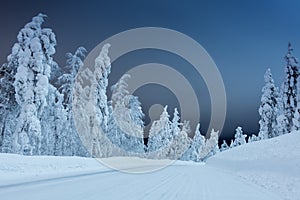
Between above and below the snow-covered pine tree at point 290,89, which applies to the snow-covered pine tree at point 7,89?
below

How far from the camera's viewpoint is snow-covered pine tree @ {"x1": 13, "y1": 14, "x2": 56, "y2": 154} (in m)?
25.4

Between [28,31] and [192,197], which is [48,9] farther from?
[192,197]

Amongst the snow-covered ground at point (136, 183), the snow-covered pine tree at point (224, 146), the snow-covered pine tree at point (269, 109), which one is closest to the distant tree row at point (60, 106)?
the snow-covered ground at point (136, 183)

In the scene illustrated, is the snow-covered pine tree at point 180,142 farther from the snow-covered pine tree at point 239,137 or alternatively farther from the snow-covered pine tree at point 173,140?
the snow-covered pine tree at point 239,137

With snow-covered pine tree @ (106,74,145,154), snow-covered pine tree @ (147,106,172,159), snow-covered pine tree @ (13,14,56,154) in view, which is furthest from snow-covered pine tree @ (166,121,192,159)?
snow-covered pine tree @ (13,14,56,154)

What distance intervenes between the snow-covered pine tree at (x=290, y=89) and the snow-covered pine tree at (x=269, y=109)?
5385 millimetres

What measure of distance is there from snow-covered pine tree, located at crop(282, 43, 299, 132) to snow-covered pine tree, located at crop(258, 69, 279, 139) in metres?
5.39

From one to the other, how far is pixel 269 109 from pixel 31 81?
35.7 metres

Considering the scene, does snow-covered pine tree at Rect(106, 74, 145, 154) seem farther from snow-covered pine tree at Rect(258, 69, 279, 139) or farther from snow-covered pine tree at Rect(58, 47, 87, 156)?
snow-covered pine tree at Rect(258, 69, 279, 139)

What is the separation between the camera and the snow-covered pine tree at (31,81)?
25.4 meters

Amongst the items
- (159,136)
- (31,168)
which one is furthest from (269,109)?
(31,168)

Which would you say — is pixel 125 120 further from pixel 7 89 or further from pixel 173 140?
pixel 173 140

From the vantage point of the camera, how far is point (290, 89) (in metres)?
44.0

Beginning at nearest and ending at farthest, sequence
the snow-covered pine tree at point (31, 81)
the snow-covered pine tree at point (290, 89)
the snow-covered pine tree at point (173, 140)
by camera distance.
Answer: the snow-covered pine tree at point (31, 81)
the snow-covered pine tree at point (290, 89)
the snow-covered pine tree at point (173, 140)
